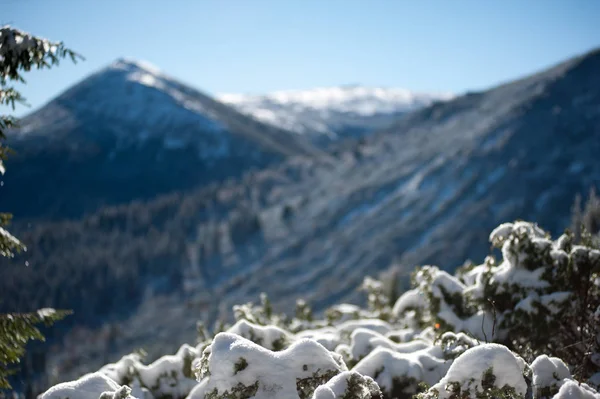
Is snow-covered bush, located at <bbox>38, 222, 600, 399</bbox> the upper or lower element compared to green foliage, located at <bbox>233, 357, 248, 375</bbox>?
lower

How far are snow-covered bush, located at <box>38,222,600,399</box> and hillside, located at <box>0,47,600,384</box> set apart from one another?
68.5 m

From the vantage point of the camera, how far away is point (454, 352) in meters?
10.1

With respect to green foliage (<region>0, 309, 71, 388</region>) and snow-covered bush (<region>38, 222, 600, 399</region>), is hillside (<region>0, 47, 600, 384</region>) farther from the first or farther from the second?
green foliage (<region>0, 309, 71, 388</region>)

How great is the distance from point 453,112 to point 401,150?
31.3m

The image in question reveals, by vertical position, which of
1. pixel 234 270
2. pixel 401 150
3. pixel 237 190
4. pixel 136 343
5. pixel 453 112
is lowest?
pixel 136 343

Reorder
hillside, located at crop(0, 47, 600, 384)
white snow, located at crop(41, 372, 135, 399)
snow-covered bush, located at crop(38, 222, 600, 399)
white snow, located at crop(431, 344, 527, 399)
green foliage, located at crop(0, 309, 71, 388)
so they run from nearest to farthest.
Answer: white snow, located at crop(431, 344, 527, 399)
snow-covered bush, located at crop(38, 222, 600, 399)
white snow, located at crop(41, 372, 135, 399)
green foliage, located at crop(0, 309, 71, 388)
hillside, located at crop(0, 47, 600, 384)

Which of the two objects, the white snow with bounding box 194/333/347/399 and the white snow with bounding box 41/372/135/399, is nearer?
the white snow with bounding box 194/333/347/399

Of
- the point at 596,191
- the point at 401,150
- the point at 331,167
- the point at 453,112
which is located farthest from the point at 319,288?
the point at 453,112

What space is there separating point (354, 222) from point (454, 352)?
99.0 m

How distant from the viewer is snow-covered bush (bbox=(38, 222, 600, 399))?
7336 mm

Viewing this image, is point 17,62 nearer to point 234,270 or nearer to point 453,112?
point 234,270

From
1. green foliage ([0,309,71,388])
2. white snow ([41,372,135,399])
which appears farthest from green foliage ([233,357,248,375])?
green foliage ([0,309,71,388])

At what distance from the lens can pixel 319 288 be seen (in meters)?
88.9

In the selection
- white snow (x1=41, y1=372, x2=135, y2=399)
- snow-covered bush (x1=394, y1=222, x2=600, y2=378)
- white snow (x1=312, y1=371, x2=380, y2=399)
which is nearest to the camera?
white snow (x1=312, y1=371, x2=380, y2=399)
